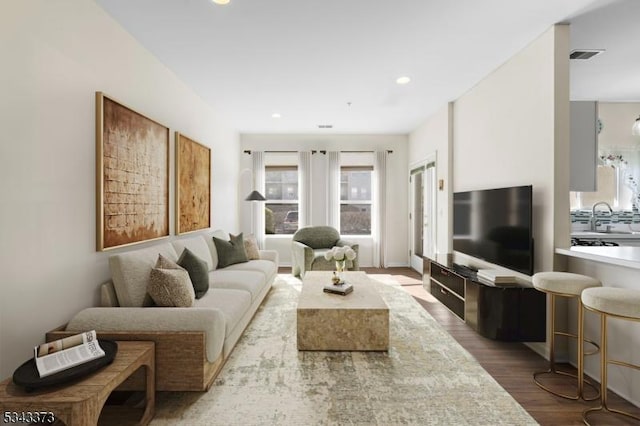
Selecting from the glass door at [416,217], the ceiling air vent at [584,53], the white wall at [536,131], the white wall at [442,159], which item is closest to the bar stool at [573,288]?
the white wall at [536,131]

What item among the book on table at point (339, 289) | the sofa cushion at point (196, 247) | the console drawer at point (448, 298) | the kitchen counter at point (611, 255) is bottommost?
the console drawer at point (448, 298)

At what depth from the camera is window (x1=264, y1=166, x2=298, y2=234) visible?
6805 millimetres

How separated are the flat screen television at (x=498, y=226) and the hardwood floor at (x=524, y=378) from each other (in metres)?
0.73

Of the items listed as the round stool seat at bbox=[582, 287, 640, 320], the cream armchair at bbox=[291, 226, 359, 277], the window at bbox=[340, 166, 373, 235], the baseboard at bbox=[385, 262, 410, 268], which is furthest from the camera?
the window at bbox=[340, 166, 373, 235]

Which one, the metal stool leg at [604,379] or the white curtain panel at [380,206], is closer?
the metal stool leg at [604,379]

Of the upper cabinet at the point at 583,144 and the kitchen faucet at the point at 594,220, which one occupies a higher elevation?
the upper cabinet at the point at 583,144

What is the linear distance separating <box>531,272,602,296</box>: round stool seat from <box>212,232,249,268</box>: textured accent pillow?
11.0 feet

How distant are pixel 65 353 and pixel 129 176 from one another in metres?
1.57

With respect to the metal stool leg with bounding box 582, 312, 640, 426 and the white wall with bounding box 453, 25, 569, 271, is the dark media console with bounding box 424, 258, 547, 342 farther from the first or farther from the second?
the metal stool leg with bounding box 582, 312, 640, 426

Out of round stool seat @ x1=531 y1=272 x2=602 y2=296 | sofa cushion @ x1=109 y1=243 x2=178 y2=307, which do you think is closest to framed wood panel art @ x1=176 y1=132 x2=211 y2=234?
sofa cushion @ x1=109 y1=243 x2=178 y2=307

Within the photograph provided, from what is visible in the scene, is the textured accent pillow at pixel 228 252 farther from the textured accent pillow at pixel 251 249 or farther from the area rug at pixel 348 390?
the area rug at pixel 348 390

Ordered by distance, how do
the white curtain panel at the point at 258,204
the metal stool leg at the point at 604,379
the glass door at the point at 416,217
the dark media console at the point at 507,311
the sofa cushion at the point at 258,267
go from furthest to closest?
the white curtain panel at the point at 258,204
the glass door at the point at 416,217
the sofa cushion at the point at 258,267
the dark media console at the point at 507,311
the metal stool leg at the point at 604,379

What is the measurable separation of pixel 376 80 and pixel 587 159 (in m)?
2.23

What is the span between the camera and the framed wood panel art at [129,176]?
247 cm
